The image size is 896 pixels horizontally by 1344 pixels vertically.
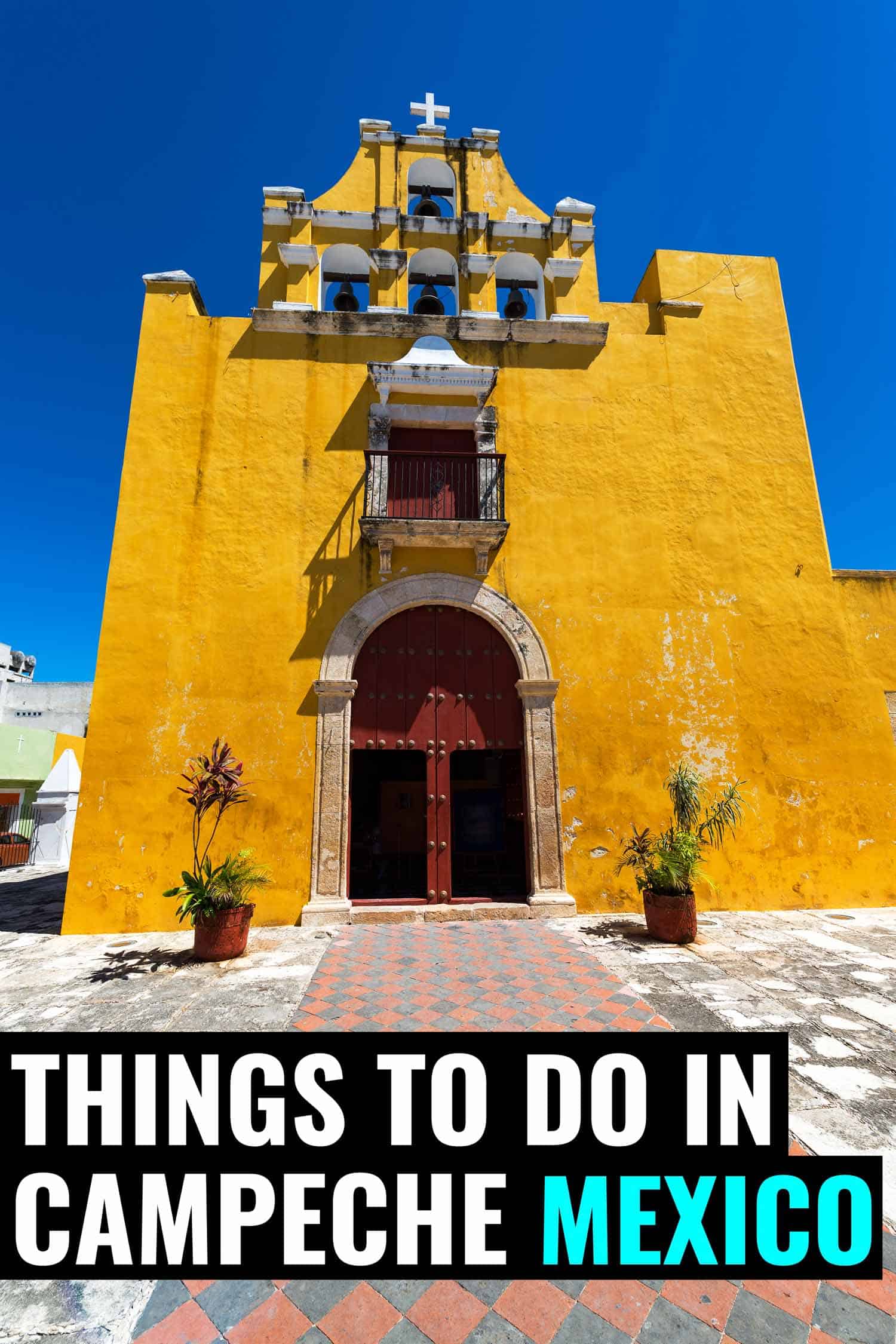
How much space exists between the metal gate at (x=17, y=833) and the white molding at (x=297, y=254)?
12.6 metres

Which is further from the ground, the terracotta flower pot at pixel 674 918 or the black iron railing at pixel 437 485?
the black iron railing at pixel 437 485

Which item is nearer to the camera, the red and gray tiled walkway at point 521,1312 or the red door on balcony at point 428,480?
the red and gray tiled walkway at point 521,1312

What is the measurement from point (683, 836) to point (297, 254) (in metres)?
9.13

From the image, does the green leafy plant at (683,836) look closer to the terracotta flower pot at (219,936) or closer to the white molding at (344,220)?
the terracotta flower pot at (219,936)

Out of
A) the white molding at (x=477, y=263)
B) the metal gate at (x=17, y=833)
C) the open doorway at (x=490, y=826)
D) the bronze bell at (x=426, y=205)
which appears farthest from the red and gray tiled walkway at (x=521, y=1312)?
the metal gate at (x=17, y=833)

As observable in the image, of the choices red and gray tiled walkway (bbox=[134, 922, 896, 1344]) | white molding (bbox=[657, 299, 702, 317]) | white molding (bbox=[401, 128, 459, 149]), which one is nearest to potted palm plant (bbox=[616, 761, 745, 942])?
red and gray tiled walkway (bbox=[134, 922, 896, 1344])

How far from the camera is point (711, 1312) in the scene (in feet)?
5.89

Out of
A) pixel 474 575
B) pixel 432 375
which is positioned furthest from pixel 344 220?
pixel 474 575

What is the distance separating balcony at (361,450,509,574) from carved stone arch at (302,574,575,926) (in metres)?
0.47

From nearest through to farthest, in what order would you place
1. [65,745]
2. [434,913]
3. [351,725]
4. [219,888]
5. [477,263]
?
[219,888] → [434,913] → [351,725] → [477,263] → [65,745]

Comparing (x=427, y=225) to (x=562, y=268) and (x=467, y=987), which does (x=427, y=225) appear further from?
(x=467, y=987)

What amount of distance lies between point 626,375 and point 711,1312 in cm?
934

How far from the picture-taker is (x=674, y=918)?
5.66 meters

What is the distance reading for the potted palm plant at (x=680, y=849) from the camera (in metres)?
5.69
